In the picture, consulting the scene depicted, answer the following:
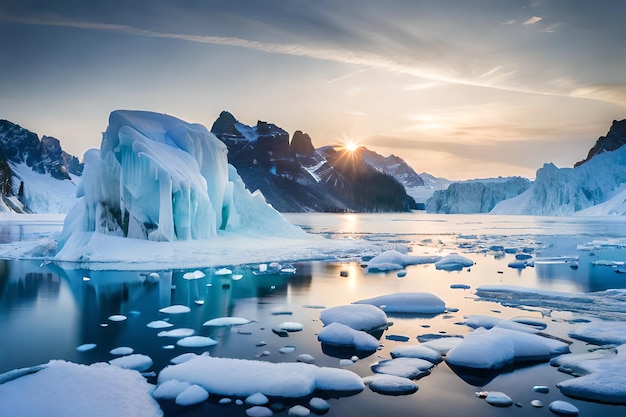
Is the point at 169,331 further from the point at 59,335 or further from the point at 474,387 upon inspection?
the point at 474,387

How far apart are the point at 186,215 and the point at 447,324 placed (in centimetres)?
1586

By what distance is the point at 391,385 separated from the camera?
6.50 meters

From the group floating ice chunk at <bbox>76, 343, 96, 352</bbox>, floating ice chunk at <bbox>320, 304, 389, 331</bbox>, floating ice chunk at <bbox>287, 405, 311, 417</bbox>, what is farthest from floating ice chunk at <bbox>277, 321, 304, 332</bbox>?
floating ice chunk at <bbox>287, 405, 311, 417</bbox>

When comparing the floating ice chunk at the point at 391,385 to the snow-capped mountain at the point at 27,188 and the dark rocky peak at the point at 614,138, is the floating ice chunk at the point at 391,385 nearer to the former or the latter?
the snow-capped mountain at the point at 27,188

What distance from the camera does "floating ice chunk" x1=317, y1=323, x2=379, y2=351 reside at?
8391 mm

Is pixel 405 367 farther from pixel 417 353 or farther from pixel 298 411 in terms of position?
pixel 298 411

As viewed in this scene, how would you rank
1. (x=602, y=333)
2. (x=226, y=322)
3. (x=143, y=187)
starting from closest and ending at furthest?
(x=602, y=333)
(x=226, y=322)
(x=143, y=187)

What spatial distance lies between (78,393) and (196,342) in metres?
2.77

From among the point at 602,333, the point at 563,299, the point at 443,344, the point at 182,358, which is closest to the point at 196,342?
the point at 182,358

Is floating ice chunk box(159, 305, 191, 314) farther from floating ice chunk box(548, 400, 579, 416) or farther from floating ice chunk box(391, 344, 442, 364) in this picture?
floating ice chunk box(548, 400, 579, 416)

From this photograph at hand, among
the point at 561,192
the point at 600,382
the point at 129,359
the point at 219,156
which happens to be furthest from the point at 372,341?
the point at 561,192

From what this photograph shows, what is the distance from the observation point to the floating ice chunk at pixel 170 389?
6.11 meters

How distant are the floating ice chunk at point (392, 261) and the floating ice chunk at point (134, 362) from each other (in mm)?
12374

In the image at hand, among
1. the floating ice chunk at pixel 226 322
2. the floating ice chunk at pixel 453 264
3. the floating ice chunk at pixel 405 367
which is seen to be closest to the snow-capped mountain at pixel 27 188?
the floating ice chunk at pixel 453 264
